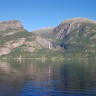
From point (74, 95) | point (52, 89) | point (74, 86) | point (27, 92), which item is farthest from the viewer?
point (74, 86)

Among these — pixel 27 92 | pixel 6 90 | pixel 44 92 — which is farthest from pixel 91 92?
pixel 6 90

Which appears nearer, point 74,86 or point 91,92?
point 91,92

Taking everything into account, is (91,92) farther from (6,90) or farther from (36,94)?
(6,90)

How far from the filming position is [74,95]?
11550 centimetres

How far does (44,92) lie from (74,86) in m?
23.1

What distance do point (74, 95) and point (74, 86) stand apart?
2487 cm

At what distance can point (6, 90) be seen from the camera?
127 meters

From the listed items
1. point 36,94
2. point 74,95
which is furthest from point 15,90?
point 74,95

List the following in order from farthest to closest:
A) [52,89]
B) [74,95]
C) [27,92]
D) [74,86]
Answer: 1. [74,86]
2. [52,89]
3. [27,92]
4. [74,95]

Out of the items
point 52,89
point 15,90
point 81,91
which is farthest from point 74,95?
point 15,90

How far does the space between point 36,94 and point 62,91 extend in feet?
45.5

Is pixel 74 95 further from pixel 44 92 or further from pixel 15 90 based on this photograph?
pixel 15 90

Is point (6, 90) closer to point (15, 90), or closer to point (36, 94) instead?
point (15, 90)

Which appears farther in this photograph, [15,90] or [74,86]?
[74,86]
